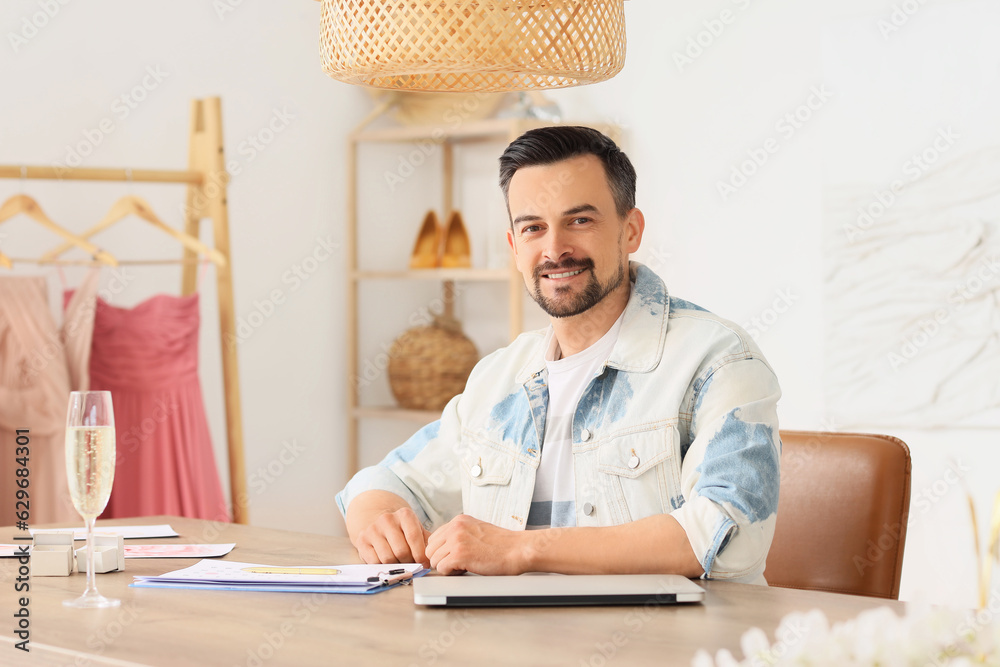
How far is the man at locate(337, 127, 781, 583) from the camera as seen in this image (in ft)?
4.66

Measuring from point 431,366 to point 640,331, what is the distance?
6.57ft

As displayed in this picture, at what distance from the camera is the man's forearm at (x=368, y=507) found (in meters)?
1.70

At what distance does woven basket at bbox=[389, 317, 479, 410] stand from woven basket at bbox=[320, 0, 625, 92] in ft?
7.58

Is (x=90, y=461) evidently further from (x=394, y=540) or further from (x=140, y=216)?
(x=140, y=216)

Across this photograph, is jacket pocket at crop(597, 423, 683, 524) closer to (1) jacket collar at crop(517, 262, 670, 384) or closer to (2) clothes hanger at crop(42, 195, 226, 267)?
(1) jacket collar at crop(517, 262, 670, 384)

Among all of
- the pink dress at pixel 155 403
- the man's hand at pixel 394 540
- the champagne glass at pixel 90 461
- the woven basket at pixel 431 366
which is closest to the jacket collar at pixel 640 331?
the man's hand at pixel 394 540

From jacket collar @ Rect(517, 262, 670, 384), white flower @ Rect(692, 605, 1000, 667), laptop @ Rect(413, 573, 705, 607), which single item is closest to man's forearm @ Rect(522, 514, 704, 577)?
laptop @ Rect(413, 573, 705, 607)

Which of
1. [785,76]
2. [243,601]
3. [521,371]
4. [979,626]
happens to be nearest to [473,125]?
[785,76]

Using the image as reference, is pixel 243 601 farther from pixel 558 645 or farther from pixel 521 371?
pixel 521 371

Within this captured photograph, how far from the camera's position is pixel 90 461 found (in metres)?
1.23

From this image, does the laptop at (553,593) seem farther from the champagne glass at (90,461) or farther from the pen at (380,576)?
the champagne glass at (90,461)

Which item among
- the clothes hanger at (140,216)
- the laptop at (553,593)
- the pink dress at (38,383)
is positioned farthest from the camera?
the clothes hanger at (140,216)

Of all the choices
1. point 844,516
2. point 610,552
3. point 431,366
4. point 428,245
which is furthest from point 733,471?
point 428,245

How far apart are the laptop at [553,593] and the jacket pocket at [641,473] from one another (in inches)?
16.7
